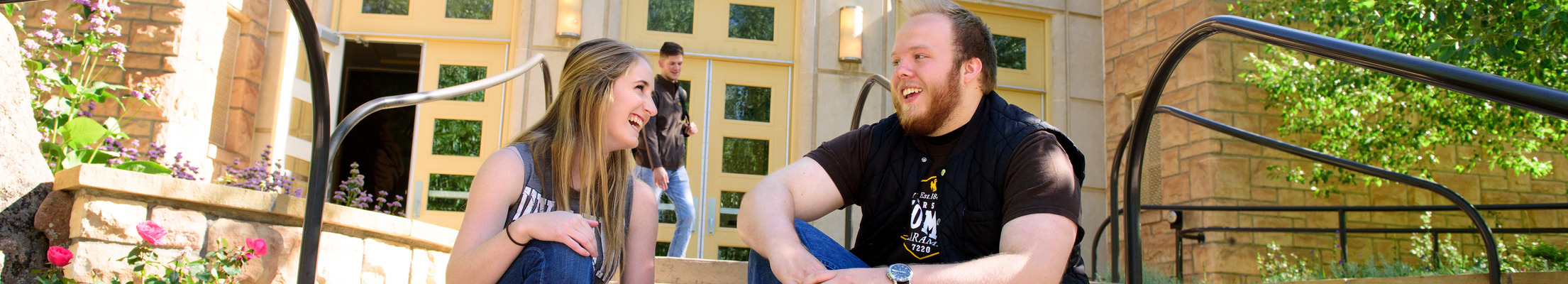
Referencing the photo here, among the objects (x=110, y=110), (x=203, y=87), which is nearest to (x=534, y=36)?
(x=203, y=87)

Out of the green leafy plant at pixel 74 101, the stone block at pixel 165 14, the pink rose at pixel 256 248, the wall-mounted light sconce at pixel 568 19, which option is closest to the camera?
the pink rose at pixel 256 248

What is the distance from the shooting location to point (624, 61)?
6.05ft

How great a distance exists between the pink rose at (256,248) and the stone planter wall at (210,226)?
113mm

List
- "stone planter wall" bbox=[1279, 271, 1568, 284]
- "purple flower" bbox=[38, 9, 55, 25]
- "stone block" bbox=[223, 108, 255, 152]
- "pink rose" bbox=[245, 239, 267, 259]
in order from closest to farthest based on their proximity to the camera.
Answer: "pink rose" bbox=[245, 239, 267, 259], "purple flower" bbox=[38, 9, 55, 25], "stone planter wall" bbox=[1279, 271, 1568, 284], "stone block" bbox=[223, 108, 255, 152]

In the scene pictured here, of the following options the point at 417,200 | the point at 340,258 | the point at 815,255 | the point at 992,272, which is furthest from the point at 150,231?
the point at 417,200

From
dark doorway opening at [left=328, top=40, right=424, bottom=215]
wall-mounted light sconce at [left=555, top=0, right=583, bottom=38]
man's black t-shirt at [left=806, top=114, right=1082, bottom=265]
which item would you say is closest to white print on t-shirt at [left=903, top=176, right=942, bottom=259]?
man's black t-shirt at [left=806, top=114, right=1082, bottom=265]

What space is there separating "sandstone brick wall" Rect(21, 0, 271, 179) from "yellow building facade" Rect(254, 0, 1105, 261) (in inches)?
25.2

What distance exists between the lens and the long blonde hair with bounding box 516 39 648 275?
5.76 ft

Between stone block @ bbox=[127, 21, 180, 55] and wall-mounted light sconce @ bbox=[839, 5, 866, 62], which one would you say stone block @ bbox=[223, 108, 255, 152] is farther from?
wall-mounted light sconce @ bbox=[839, 5, 866, 62]

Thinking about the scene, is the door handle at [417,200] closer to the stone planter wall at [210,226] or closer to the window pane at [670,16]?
the window pane at [670,16]

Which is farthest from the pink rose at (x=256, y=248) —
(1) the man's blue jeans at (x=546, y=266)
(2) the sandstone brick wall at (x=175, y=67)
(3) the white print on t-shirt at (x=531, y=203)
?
(2) the sandstone brick wall at (x=175, y=67)

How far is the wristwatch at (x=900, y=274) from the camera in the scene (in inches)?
53.5

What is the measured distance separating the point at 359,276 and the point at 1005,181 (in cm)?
191

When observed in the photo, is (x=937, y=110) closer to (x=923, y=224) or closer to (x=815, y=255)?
(x=923, y=224)
